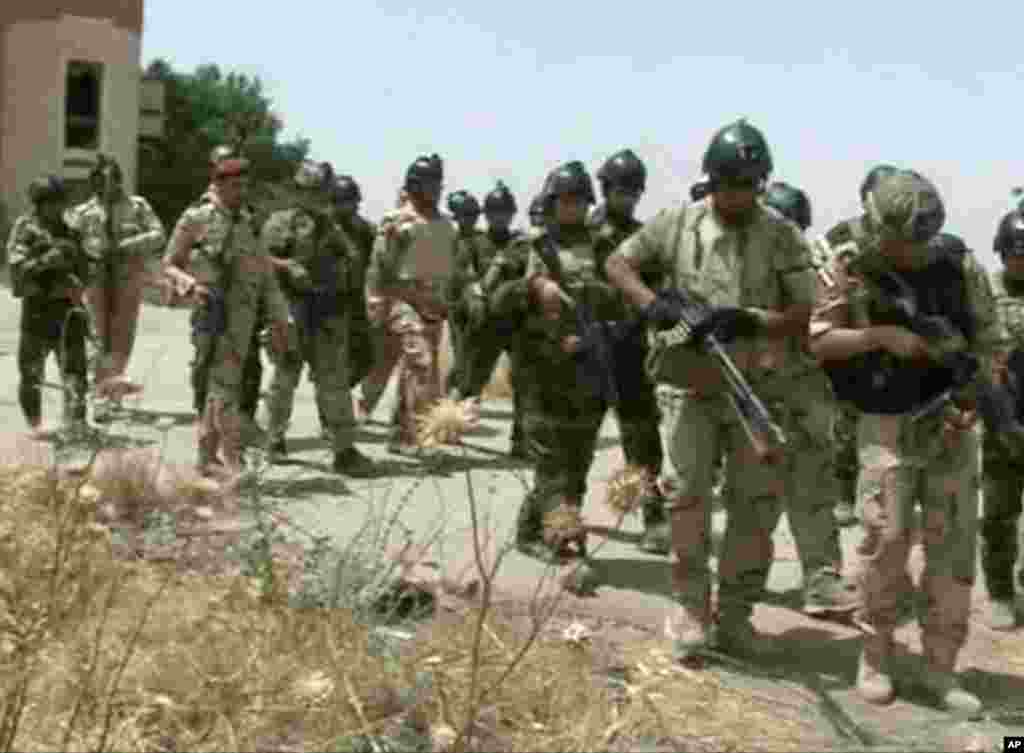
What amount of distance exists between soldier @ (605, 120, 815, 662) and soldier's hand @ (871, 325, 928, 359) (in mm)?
545

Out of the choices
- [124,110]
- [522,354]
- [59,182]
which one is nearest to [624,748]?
[522,354]

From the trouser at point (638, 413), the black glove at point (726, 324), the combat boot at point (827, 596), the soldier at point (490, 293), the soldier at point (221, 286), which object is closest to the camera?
the black glove at point (726, 324)

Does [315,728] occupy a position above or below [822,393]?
below

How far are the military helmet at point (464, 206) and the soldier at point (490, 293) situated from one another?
540mm

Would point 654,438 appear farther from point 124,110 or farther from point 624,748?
point 124,110

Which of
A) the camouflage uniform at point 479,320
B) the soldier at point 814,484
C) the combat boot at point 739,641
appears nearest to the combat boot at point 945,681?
the combat boot at point 739,641

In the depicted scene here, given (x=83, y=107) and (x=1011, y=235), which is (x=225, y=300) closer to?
(x=1011, y=235)

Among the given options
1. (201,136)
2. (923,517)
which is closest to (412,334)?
(923,517)

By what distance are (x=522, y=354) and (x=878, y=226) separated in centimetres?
252

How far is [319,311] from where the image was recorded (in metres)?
10.7

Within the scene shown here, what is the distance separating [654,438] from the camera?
8711 millimetres

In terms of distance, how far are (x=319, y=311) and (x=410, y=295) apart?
99cm

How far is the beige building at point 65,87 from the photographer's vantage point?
93.6 ft

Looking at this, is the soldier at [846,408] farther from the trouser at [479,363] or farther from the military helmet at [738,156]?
the trouser at [479,363]
